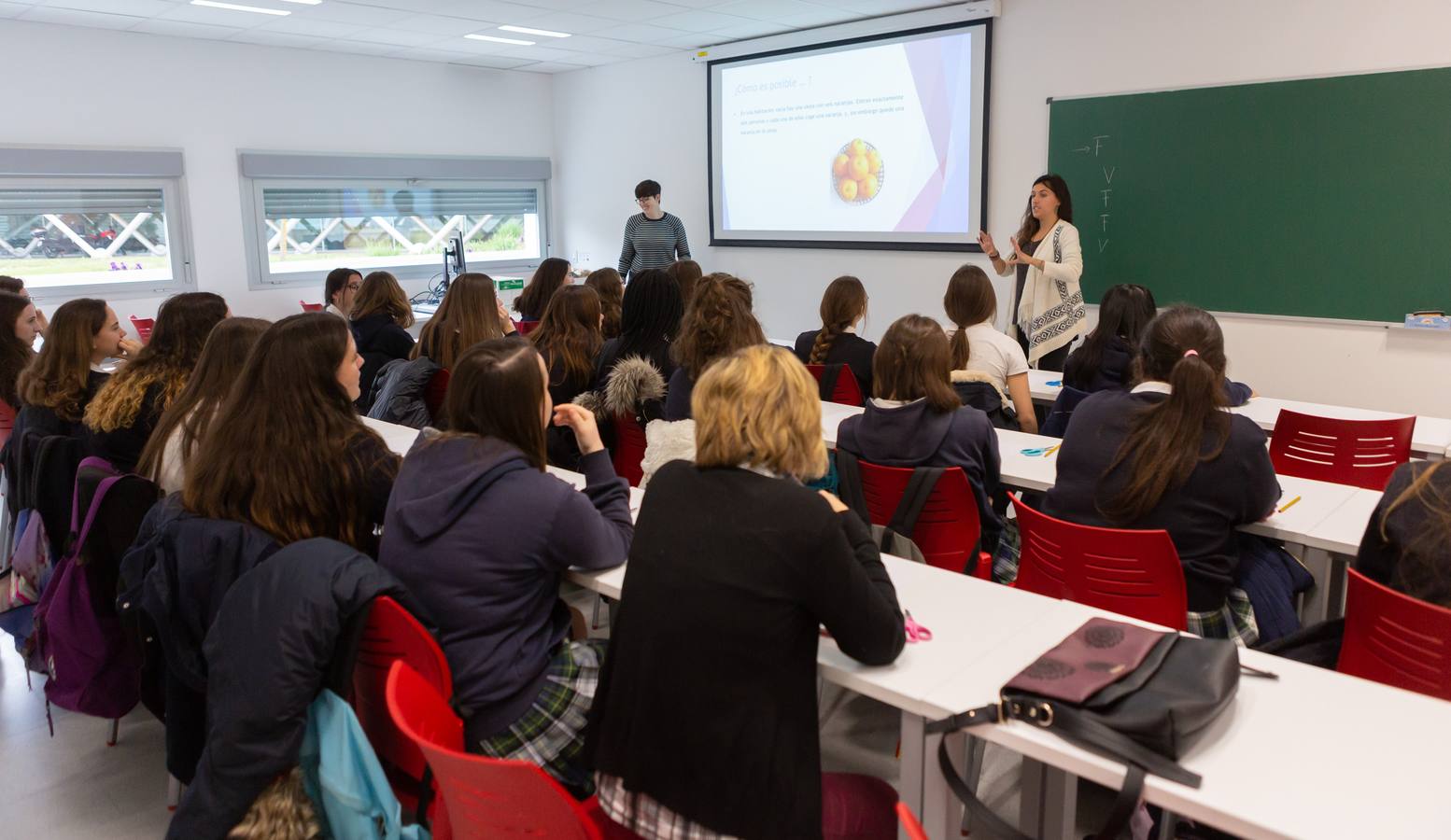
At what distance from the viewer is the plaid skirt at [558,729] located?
6.04 feet

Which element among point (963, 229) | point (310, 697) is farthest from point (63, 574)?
point (963, 229)

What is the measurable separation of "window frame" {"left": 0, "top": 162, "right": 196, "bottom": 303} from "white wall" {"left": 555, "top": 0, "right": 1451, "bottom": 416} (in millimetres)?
Result: 3464

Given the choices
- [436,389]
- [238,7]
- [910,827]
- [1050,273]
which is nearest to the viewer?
[910,827]

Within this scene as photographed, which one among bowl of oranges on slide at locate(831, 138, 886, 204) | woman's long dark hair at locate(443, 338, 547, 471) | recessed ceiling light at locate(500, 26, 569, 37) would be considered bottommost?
woman's long dark hair at locate(443, 338, 547, 471)

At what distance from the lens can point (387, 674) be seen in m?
1.83

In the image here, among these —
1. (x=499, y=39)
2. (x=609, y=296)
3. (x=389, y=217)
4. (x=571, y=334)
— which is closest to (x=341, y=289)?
(x=609, y=296)

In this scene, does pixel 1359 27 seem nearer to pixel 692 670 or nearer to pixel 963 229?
pixel 963 229

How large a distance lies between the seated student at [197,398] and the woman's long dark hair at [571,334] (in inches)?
49.7

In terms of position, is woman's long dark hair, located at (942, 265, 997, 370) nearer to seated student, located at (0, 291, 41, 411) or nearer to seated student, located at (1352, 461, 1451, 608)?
seated student, located at (1352, 461, 1451, 608)

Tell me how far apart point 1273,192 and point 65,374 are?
17.8 ft

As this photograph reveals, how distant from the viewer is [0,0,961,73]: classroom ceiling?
609cm

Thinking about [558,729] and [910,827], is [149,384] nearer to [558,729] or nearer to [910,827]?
[558,729]

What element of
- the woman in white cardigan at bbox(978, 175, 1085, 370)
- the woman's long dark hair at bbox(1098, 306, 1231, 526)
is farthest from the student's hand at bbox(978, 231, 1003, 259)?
the woman's long dark hair at bbox(1098, 306, 1231, 526)

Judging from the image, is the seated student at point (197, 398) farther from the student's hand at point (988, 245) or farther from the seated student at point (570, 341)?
the student's hand at point (988, 245)
